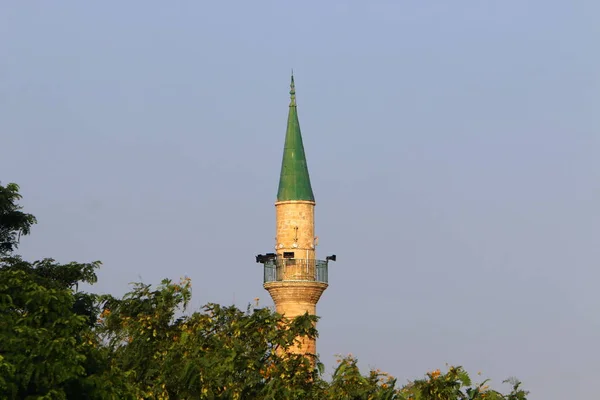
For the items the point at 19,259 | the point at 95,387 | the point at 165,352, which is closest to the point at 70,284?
the point at 19,259

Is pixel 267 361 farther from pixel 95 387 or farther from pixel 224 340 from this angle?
pixel 95 387

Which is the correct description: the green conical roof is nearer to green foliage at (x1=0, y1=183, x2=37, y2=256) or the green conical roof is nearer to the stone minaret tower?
the stone minaret tower

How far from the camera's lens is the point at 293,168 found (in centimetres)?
5606

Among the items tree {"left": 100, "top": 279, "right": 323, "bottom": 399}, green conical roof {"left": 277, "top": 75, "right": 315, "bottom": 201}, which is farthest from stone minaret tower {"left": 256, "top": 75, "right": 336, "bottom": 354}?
tree {"left": 100, "top": 279, "right": 323, "bottom": 399}

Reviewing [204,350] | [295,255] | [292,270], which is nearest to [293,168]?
[295,255]

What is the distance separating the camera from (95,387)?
86.0 feet

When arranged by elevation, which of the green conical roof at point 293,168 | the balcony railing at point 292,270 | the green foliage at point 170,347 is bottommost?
the green foliage at point 170,347

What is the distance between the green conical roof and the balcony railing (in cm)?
235

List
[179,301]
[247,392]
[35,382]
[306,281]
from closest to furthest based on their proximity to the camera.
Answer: [35,382] → [247,392] → [179,301] → [306,281]

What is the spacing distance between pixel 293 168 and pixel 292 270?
13.0 ft

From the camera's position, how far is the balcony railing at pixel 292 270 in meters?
55.0

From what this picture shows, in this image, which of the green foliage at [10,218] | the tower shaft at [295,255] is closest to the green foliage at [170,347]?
the green foliage at [10,218]

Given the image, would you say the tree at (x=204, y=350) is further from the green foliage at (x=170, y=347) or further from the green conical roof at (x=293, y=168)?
the green conical roof at (x=293, y=168)

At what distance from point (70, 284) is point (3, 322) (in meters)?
8.36
